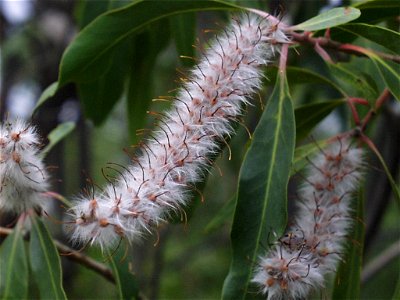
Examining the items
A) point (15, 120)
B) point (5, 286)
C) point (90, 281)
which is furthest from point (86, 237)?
point (90, 281)

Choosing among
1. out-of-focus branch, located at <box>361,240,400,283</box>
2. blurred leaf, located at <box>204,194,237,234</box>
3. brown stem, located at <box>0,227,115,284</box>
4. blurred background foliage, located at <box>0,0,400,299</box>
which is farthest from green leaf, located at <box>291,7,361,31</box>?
out-of-focus branch, located at <box>361,240,400,283</box>

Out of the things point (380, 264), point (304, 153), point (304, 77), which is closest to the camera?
point (304, 153)

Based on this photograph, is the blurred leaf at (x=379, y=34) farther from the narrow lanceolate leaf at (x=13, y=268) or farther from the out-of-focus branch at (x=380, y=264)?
the out-of-focus branch at (x=380, y=264)

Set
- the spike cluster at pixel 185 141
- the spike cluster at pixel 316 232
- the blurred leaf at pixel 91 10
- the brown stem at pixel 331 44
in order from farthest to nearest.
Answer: the blurred leaf at pixel 91 10
the brown stem at pixel 331 44
the spike cluster at pixel 316 232
the spike cluster at pixel 185 141

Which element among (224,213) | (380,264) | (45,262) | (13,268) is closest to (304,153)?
(224,213)

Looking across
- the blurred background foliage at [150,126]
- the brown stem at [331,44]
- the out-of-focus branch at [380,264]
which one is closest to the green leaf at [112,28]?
the brown stem at [331,44]

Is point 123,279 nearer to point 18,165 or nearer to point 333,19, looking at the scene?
point 18,165

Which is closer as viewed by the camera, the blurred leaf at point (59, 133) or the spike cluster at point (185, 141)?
the spike cluster at point (185, 141)
